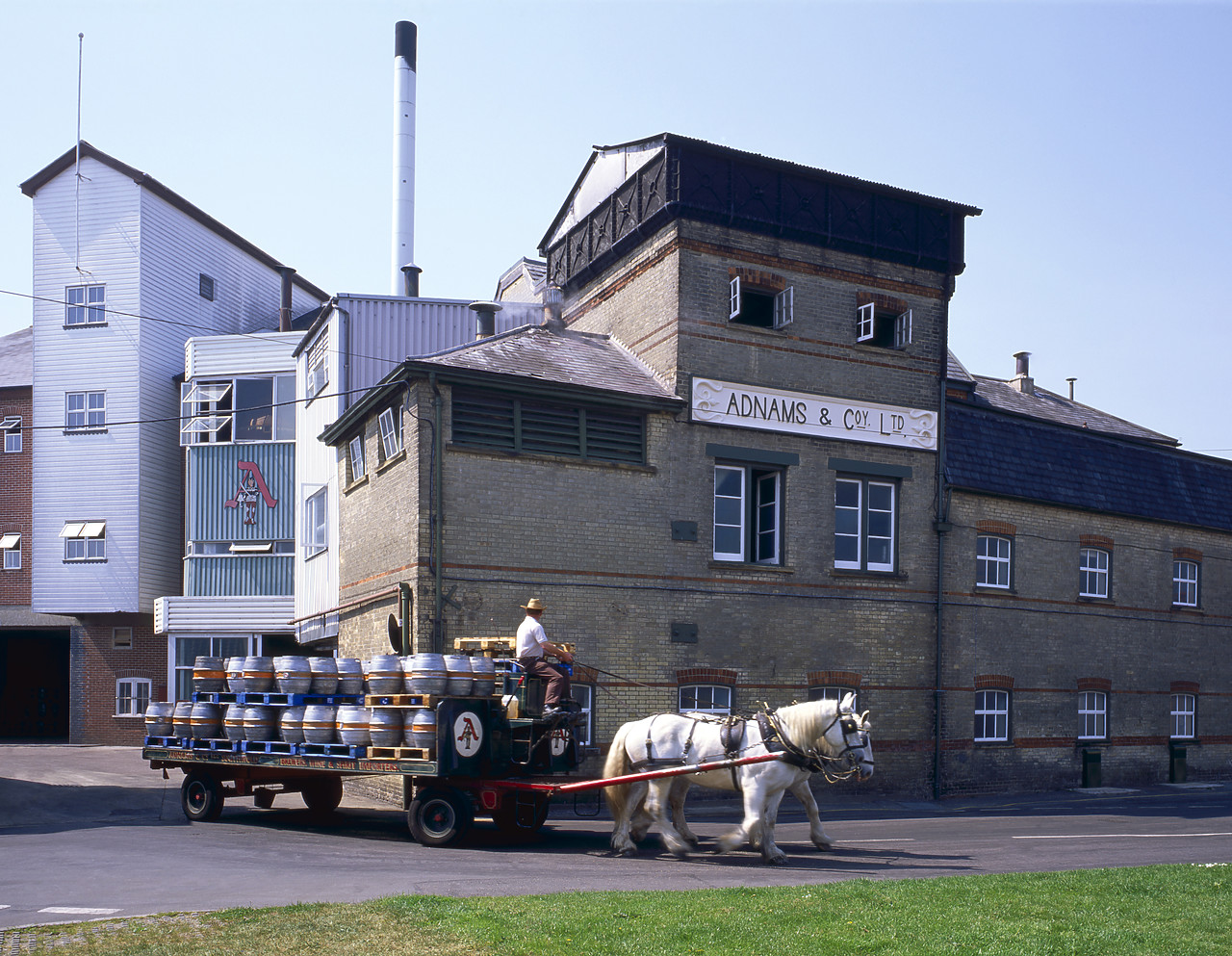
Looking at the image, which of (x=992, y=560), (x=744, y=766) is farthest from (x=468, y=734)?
(x=992, y=560)

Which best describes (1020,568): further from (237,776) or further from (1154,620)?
(237,776)

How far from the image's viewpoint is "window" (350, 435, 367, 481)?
21.9 metres

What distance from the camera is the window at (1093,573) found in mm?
25141

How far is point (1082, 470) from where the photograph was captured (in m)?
25.6

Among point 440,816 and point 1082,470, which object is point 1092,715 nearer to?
point 1082,470

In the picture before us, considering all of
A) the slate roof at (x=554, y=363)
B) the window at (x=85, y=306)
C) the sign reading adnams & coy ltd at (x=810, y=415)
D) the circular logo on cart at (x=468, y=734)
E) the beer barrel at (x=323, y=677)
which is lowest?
the circular logo on cart at (x=468, y=734)

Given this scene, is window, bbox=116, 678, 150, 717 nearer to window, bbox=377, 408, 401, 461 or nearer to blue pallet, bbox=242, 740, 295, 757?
window, bbox=377, 408, 401, 461

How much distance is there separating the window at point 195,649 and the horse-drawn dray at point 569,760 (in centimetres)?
1872

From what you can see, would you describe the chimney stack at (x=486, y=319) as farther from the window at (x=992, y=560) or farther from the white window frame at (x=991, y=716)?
the white window frame at (x=991, y=716)

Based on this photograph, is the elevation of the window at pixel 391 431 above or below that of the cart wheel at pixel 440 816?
above

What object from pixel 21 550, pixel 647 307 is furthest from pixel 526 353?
pixel 21 550

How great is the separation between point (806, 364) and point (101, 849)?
14.5m

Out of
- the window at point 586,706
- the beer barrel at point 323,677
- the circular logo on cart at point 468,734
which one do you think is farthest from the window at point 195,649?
the circular logo on cart at point 468,734

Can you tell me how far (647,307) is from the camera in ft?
71.2
